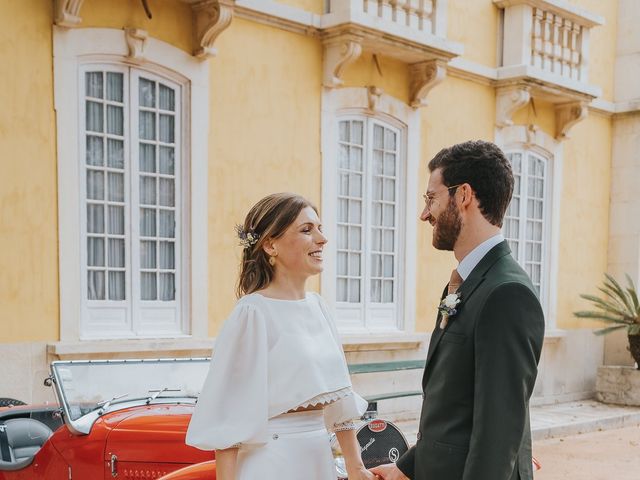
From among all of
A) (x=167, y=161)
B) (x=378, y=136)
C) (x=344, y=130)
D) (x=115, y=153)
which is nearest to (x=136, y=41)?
(x=115, y=153)

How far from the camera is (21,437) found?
15.8ft

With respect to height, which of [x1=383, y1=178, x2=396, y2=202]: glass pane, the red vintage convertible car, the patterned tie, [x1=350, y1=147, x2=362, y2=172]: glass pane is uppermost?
[x1=350, y1=147, x2=362, y2=172]: glass pane

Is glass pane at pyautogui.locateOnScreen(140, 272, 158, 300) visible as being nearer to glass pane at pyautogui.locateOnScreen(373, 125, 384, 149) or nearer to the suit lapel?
glass pane at pyautogui.locateOnScreen(373, 125, 384, 149)

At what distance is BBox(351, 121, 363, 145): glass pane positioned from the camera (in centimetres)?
996

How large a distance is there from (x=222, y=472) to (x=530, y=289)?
4.16 feet

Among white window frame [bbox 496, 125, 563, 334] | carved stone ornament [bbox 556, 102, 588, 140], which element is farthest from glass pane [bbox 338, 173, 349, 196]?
carved stone ornament [bbox 556, 102, 588, 140]

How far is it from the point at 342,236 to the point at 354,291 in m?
0.75

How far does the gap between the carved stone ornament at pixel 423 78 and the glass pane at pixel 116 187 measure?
446 cm

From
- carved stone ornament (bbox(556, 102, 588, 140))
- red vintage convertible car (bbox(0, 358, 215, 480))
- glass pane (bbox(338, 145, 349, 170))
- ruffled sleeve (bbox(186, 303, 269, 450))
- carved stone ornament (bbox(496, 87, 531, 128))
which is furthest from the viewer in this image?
carved stone ornament (bbox(556, 102, 588, 140))

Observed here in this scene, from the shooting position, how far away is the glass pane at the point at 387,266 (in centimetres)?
1038

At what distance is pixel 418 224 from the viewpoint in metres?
10.6

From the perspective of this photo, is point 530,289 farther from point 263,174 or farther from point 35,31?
point 263,174

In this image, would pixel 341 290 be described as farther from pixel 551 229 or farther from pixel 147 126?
pixel 551 229

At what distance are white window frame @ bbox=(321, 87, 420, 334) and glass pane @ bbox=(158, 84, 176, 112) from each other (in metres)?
2.08
